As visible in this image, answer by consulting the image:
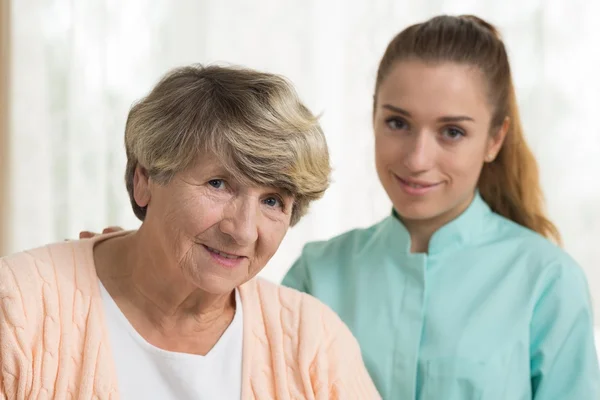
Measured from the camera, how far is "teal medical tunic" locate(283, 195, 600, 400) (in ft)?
6.86

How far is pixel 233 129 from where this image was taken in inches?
63.4

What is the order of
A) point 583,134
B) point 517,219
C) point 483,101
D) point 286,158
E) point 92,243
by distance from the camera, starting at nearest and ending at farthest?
point 286,158 < point 92,243 < point 483,101 < point 517,219 < point 583,134

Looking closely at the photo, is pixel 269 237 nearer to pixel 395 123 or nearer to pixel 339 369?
pixel 339 369

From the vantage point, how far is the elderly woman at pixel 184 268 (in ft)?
5.33

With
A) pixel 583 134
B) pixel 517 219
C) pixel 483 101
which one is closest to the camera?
pixel 483 101

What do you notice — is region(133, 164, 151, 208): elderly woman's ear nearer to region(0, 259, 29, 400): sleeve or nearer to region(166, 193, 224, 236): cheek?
region(166, 193, 224, 236): cheek

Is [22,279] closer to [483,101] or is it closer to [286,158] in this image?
[286,158]

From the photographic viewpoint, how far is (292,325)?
6.18 ft

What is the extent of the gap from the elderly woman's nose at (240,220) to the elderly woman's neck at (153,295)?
0.51 ft

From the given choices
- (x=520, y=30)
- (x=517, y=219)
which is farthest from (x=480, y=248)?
(x=520, y=30)

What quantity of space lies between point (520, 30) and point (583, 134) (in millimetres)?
439

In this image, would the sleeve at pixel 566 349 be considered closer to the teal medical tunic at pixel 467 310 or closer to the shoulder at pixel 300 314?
the teal medical tunic at pixel 467 310

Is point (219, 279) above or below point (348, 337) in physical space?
above

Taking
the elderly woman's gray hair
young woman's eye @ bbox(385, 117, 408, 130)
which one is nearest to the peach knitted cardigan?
the elderly woman's gray hair
